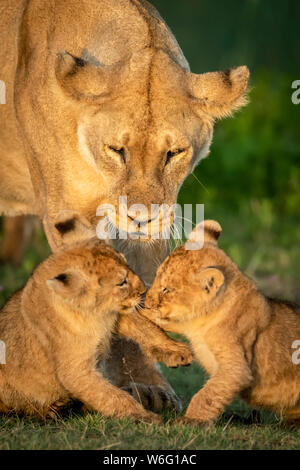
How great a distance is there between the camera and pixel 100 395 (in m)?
4.68

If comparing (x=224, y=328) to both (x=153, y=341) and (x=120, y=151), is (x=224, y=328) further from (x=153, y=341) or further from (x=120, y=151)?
(x=120, y=151)

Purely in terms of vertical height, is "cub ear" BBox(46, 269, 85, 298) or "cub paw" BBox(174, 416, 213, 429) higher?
"cub ear" BBox(46, 269, 85, 298)

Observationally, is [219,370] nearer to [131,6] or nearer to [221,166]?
[131,6]

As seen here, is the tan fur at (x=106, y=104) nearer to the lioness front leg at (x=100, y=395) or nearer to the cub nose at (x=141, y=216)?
the cub nose at (x=141, y=216)

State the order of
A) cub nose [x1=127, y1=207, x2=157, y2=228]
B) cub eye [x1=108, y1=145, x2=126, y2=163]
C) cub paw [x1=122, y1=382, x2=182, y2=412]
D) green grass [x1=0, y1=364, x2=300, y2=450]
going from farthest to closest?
cub paw [x1=122, y1=382, x2=182, y2=412]
cub eye [x1=108, y1=145, x2=126, y2=163]
cub nose [x1=127, y1=207, x2=157, y2=228]
green grass [x1=0, y1=364, x2=300, y2=450]

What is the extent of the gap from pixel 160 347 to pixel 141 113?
124 centimetres

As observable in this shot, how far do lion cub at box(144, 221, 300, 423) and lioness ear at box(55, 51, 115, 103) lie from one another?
0.97 meters

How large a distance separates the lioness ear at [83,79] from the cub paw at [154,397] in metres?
1.61

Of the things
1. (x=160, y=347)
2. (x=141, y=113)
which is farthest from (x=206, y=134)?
(x=160, y=347)

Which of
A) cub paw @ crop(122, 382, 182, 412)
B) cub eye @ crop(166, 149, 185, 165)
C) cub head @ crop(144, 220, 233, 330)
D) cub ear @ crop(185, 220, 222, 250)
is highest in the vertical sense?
cub eye @ crop(166, 149, 185, 165)

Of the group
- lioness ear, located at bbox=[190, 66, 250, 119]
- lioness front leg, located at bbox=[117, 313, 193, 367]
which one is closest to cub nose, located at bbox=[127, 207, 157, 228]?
lioness front leg, located at bbox=[117, 313, 193, 367]

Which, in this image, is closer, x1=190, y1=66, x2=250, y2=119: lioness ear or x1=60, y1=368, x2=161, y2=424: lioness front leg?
x1=60, y1=368, x2=161, y2=424: lioness front leg

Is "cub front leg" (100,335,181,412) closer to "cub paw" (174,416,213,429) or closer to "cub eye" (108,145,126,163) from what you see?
"cub paw" (174,416,213,429)

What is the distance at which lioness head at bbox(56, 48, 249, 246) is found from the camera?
5.02 m
